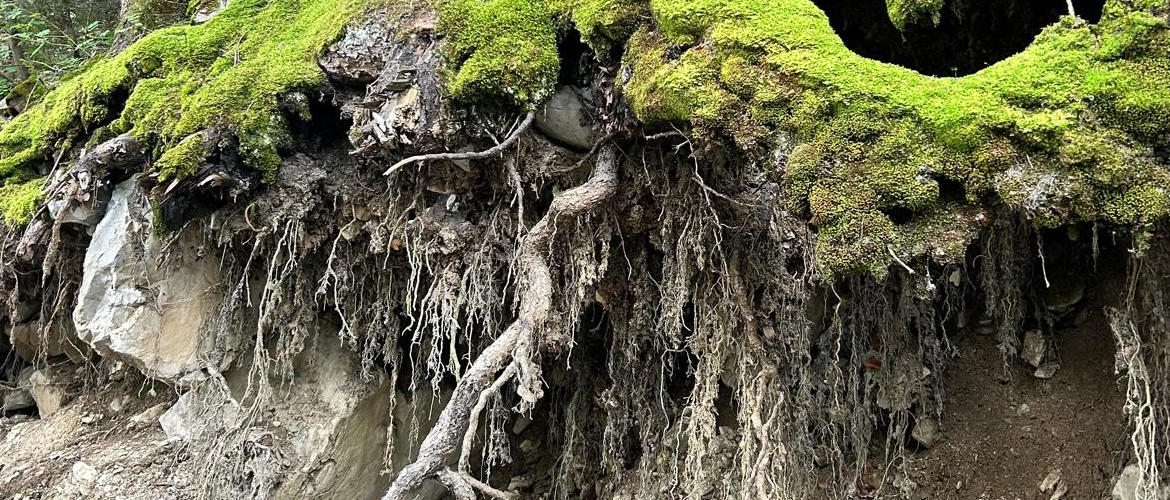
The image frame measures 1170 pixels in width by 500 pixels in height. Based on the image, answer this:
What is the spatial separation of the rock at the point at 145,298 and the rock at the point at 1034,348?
4.21 metres

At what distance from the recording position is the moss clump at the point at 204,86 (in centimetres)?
275

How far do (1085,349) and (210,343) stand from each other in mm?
4530

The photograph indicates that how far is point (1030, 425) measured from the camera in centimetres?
288

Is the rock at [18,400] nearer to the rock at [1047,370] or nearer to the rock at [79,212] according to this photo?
the rock at [79,212]

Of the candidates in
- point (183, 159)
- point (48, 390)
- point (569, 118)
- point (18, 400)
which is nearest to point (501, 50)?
point (569, 118)

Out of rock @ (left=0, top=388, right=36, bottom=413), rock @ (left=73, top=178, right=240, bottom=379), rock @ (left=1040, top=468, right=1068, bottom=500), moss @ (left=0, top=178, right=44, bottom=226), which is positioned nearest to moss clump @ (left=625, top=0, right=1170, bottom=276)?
rock @ (left=1040, top=468, right=1068, bottom=500)

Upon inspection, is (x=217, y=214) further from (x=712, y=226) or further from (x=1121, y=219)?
(x=1121, y=219)

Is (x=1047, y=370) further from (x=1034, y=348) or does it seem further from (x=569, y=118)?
(x=569, y=118)

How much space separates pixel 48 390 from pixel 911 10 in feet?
18.9

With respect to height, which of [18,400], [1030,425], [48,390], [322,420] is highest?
[1030,425]

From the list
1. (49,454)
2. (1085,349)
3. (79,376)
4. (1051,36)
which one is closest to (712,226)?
(1051,36)

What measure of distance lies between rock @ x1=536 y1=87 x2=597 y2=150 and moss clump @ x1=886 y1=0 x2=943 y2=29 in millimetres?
1217

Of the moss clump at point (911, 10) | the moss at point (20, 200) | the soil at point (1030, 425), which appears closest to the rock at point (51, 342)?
the moss at point (20, 200)

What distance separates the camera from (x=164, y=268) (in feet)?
10.5
